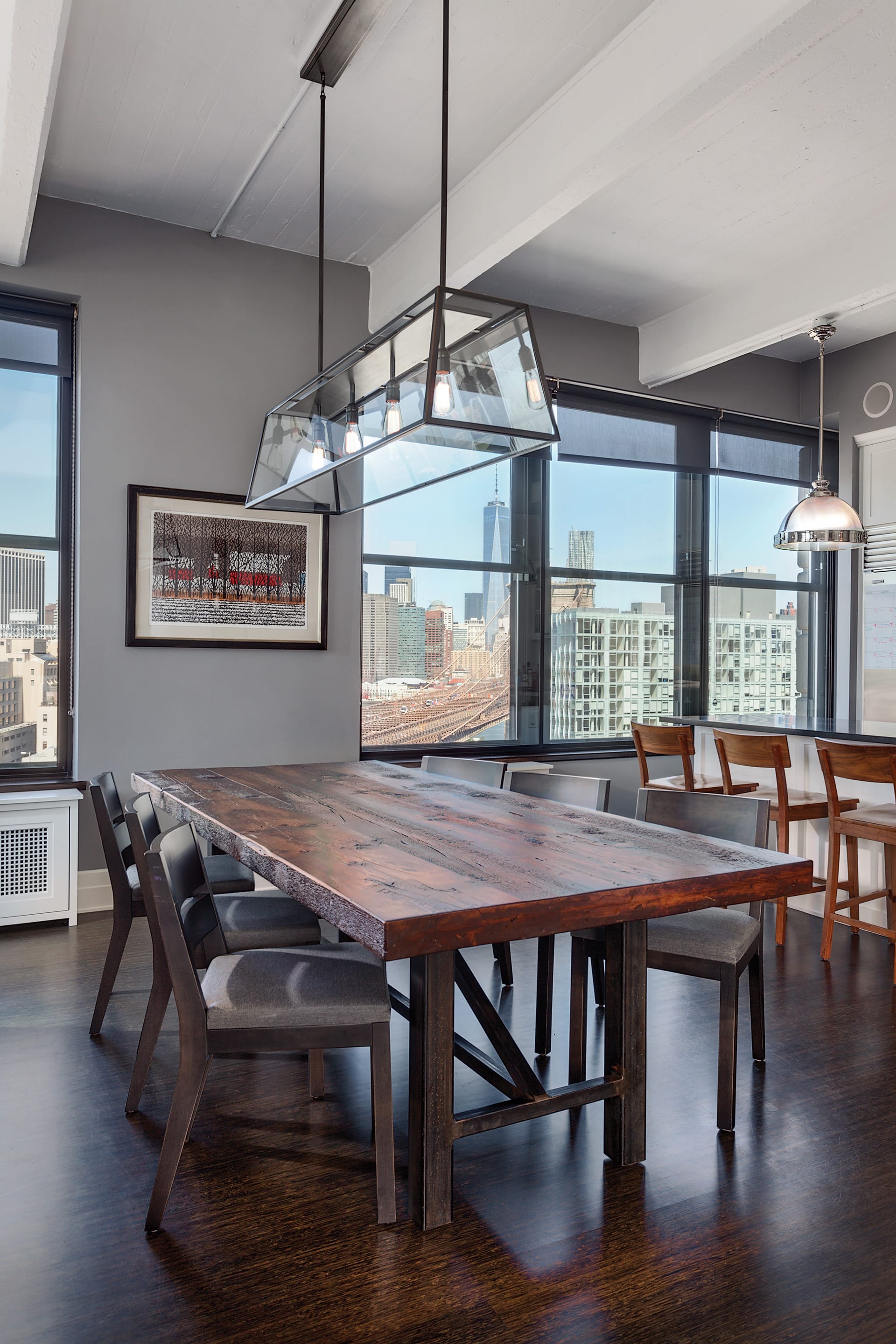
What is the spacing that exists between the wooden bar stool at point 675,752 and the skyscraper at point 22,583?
2897 millimetres

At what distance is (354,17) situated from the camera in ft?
9.23

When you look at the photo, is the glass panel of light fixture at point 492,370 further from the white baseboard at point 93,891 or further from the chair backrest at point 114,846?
the white baseboard at point 93,891

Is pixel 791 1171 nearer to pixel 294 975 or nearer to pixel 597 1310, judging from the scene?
pixel 597 1310

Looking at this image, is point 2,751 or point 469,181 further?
point 2,751

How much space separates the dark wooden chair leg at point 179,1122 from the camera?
1.84 m

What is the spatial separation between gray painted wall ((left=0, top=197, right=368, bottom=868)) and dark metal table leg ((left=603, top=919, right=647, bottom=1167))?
109 inches

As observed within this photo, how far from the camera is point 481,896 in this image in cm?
174

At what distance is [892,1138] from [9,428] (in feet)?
14.0

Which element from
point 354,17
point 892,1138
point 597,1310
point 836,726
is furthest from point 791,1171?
point 354,17

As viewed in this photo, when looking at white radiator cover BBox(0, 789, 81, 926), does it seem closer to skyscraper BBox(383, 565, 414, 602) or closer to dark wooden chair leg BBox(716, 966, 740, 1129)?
skyscraper BBox(383, 565, 414, 602)

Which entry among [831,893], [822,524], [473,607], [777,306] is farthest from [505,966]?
[777,306]

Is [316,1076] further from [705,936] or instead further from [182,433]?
[182,433]

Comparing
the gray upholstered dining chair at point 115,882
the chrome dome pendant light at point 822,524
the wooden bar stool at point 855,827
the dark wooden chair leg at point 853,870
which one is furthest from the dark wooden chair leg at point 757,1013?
the chrome dome pendant light at point 822,524

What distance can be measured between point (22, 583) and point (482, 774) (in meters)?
2.29
